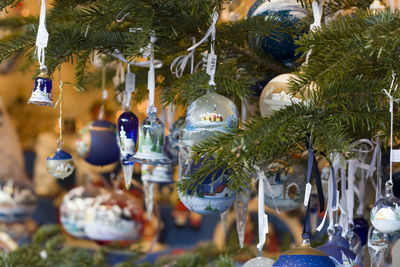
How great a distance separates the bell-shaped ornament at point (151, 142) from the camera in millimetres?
935

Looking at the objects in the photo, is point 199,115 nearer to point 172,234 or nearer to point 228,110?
point 228,110

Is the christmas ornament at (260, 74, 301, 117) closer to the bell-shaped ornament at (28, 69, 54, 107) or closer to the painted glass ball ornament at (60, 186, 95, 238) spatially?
the bell-shaped ornament at (28, 69, 54, 107)

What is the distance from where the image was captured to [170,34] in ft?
3.07

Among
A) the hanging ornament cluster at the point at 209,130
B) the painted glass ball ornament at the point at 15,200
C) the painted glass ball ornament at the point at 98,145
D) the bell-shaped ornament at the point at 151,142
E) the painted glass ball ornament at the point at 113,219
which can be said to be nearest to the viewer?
the hanging ornament cluster at the point at 209,130

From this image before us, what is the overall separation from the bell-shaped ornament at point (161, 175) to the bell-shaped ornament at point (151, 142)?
38 centimetres

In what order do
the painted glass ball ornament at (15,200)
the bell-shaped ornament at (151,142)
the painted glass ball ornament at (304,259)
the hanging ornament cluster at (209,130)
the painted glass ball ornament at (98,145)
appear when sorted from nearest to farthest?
the painted glass ball ornament at (304,259) < the hanging ornament cluster at (209,130) < the bell-shaped ornament at (151,142) < the painted glass ball ornament at (98,145) < the painted glass ball ornament at (15,200)

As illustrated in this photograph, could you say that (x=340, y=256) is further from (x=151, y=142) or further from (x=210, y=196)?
(x=151, y=142)

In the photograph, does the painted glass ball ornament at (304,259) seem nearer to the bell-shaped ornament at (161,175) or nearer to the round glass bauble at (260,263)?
the round glass bauble at (260,263)

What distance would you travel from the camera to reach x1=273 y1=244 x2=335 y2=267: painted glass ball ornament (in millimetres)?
718

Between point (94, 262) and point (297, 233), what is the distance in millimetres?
1408

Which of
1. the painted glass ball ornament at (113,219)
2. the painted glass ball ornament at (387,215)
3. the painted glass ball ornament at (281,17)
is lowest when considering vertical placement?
the painted glass ball ornament at (113,219)

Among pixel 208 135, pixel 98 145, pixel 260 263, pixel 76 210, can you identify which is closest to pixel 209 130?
pixel 208 135

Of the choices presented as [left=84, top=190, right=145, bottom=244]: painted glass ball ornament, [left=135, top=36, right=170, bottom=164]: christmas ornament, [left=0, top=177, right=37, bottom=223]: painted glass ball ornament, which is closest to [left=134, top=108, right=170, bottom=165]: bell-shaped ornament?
[left=135, top=36, right=170, bottom=164]: christmas ornament

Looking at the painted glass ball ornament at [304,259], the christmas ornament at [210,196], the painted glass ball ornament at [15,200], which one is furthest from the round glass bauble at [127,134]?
the painted glass ball ornament at [15,200]
